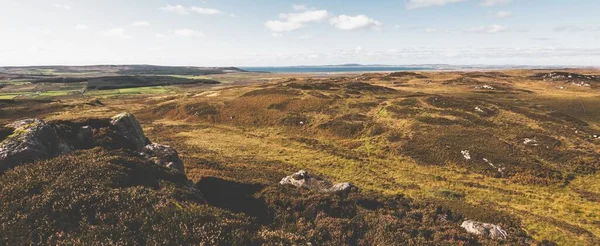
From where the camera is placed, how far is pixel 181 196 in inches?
714

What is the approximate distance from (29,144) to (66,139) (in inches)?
191

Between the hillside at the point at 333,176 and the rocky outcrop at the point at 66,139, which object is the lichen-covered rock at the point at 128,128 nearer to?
the rocky outcrop at the point at 66,139

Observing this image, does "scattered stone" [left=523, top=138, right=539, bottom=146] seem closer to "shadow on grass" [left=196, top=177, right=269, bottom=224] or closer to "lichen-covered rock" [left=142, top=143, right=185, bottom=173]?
"shadow on grass" [left=196, top=177, right=269, bottom=224]

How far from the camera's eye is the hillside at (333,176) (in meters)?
15.4

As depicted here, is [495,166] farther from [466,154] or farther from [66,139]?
[66,139]

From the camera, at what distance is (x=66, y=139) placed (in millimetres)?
25562

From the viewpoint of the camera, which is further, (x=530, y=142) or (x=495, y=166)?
(x=530, y=142)

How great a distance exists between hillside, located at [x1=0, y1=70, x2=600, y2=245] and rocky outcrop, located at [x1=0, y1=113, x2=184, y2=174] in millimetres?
701

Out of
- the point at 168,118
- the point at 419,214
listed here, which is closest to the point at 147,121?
the point at 168,118

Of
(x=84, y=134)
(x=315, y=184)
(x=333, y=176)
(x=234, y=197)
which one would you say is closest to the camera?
(x=234, y=197)

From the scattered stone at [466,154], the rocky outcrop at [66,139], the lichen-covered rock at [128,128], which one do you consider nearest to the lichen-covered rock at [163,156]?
the rocky outcrop at [66,139]

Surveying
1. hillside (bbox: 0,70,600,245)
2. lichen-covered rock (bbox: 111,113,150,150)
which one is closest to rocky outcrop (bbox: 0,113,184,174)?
lichen-covered rock (bbox: 111,113,150,150)

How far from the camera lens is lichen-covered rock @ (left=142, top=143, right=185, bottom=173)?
28013 mm

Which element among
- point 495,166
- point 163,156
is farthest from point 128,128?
point 495,166
